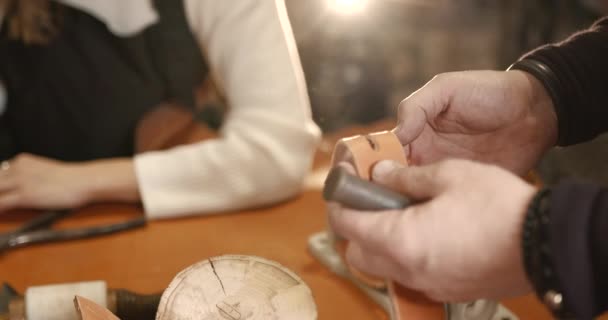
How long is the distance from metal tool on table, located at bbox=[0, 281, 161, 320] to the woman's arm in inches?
7.9

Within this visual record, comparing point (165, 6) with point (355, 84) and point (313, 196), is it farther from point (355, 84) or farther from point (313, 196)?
point (355, 84)

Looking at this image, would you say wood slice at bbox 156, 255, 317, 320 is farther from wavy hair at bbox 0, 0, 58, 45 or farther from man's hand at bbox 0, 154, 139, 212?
wavy hair at bbox 0, 0, 58, 45

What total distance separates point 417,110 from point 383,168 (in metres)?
0.08

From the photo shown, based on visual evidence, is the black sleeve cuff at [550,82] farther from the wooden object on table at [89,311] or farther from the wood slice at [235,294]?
the wooden object on table at [89,311]

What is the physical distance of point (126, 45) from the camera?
74 centimetres

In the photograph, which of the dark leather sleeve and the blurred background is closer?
the dark leather sleeve

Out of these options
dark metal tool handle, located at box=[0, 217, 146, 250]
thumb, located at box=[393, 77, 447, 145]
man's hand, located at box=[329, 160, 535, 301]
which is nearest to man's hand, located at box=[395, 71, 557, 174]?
thumb, located at box=[393, 77, 447, 145]

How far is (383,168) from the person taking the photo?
39cm

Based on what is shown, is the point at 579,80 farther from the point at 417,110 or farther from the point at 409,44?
the point at 409,44

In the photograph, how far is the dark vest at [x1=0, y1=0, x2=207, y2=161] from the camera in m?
0.74

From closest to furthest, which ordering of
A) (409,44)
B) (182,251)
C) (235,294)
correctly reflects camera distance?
(235,294), (182,251), (409,44)

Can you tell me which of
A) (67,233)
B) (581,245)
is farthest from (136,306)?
(581,245)

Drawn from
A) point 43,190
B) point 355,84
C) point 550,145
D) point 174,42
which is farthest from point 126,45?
point 355,84

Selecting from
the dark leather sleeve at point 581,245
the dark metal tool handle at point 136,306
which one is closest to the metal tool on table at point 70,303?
the dark metal tool handle at point 136,306
